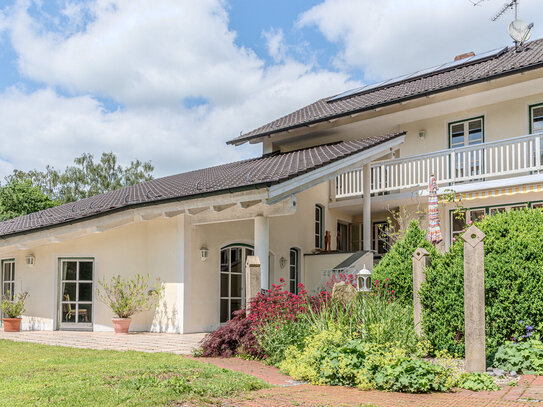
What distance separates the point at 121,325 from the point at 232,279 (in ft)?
10.7

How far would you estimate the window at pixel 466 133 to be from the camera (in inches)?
656

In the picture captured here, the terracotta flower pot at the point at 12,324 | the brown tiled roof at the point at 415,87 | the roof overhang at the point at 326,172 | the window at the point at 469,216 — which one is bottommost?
the terracotta flower pot at the point at 12,324

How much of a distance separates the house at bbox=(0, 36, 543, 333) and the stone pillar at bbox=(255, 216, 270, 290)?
28mm

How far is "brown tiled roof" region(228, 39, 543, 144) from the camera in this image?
608 inches

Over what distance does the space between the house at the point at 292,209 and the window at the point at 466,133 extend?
0.03 m

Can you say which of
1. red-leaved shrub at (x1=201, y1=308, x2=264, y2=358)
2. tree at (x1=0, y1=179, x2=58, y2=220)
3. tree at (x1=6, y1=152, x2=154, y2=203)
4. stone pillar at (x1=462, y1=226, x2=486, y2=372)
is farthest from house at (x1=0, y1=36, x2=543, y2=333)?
tree at (x1=6, y1=152, x2=154, y2=203)

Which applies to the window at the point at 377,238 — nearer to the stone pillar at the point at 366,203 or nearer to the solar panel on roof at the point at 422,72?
the stone pillar at the point at 366,203

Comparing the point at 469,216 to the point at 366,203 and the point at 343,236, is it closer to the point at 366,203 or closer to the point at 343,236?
the point at 366,203

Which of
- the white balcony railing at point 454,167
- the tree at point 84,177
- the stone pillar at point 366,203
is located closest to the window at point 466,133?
the white balcony railing at point 454,167

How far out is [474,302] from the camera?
7828mm

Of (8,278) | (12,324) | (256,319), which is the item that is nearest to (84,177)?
(8,278)

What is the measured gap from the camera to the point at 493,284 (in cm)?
828

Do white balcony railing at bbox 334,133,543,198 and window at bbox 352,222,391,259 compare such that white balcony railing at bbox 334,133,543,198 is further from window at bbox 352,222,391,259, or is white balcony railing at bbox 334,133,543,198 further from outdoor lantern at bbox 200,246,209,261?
outdoor lantern at bbox 200,246,209,261

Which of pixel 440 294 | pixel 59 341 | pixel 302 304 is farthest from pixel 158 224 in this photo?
pixel 440 294
